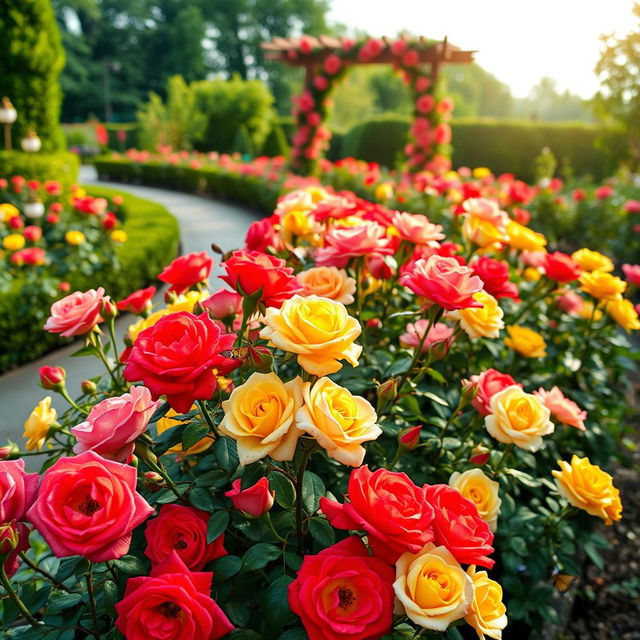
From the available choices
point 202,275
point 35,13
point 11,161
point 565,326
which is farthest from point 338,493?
point 35,13

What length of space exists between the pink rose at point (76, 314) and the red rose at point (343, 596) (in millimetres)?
715

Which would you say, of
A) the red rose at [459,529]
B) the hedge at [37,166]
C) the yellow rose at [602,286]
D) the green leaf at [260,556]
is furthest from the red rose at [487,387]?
the hedge at [37,166]

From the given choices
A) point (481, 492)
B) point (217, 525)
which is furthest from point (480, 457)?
point (217, 525)

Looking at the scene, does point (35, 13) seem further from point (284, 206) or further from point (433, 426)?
point (433, 426)

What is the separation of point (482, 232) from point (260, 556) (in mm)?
1278

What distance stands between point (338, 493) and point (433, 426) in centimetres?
42

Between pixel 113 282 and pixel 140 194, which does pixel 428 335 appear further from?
pixel 140 194

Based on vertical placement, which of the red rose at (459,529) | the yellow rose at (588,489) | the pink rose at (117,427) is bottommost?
the yellow rose at (588,489)

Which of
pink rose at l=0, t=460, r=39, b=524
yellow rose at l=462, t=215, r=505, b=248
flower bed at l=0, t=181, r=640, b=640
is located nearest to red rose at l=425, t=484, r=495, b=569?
flower bed at l=0, t=181, r=640, b=640

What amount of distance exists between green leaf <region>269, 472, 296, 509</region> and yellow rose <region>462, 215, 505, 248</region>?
3.82 ft

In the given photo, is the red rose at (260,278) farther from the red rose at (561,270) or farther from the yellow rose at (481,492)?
the red rose at (561,270)

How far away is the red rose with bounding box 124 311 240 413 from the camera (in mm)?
793

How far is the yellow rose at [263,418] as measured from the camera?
805 mm

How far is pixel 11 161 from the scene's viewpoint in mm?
6336
